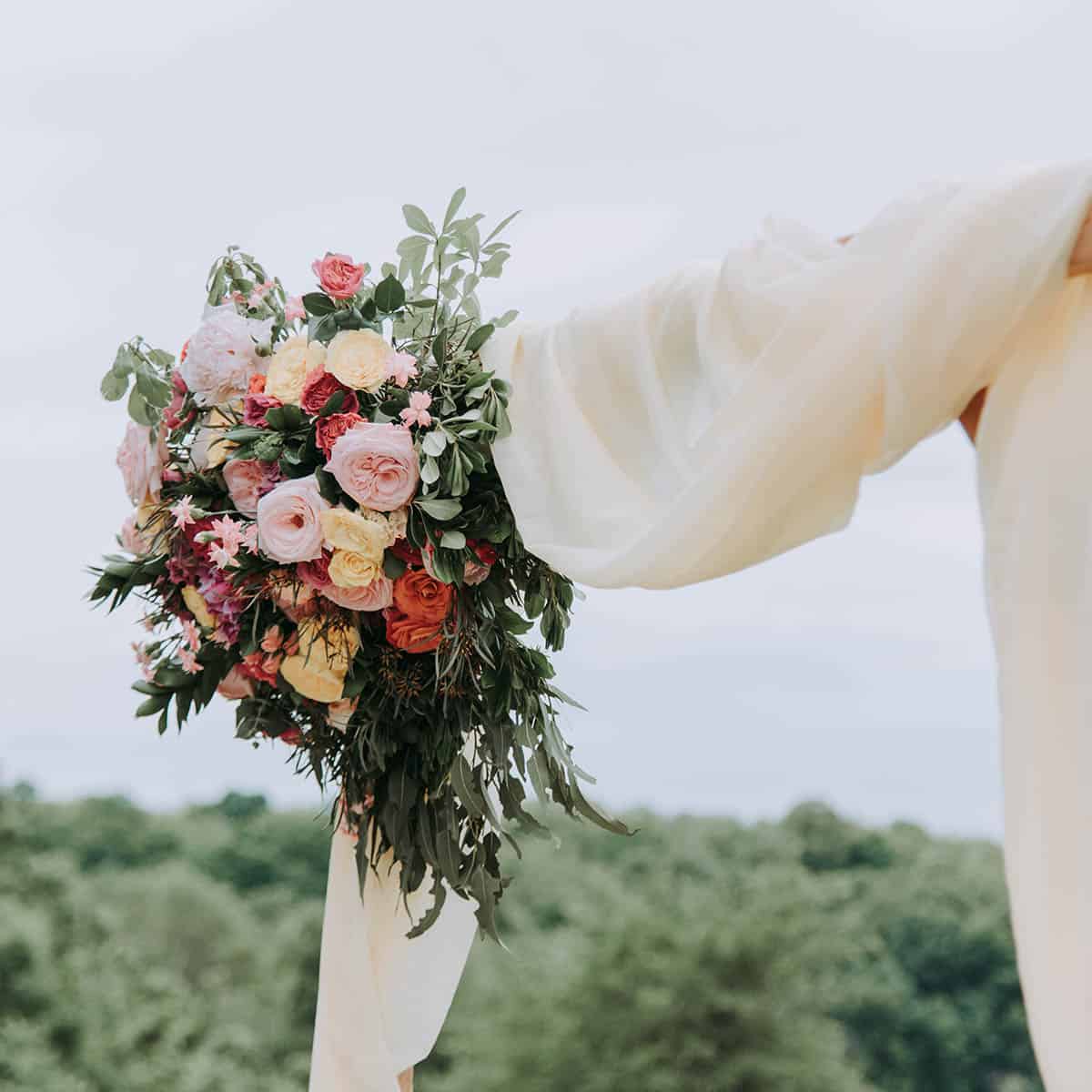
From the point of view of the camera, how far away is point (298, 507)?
2.05m

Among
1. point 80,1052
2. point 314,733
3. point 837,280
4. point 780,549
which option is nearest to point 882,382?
point 837,280

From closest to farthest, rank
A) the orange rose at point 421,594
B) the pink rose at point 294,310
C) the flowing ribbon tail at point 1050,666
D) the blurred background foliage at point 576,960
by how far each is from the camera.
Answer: the flowing ribbon tail at point 1050,666
the orange rose at point 421,594
the pink rose at point 294,310
the blurred background foliage at point 576,960

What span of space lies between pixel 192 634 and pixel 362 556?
36 centimetres

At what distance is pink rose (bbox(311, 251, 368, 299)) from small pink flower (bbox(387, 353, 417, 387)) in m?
0.16

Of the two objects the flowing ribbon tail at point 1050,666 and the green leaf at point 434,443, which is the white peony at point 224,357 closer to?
the green leaf at point 434,443

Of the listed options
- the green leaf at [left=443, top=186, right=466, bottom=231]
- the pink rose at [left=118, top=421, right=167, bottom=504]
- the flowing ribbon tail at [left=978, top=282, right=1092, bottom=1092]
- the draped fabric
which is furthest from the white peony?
the flowing ribbon tail at [left=978, top=282, right=1092, bottom=1092]

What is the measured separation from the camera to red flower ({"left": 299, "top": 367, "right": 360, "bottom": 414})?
6.90 feet

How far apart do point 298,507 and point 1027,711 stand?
3.41 feet

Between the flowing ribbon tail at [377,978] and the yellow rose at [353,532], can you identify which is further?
the flowing ribbon tail at [377,978]

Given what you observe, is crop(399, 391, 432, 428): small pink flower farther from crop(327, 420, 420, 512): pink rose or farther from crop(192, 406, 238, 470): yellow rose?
crop(192, 406, 238, 470): yellow rose

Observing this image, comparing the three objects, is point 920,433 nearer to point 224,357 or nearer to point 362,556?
point 362,556

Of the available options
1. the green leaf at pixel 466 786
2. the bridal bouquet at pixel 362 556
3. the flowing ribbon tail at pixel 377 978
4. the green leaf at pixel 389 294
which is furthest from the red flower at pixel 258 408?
the flowing ribbon tail at pixel 377 978

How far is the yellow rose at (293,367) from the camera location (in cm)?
212

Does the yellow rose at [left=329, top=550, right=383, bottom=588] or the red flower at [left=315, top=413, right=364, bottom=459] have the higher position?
the red flower at [left=315, top=413, right=364, bottom=459]
